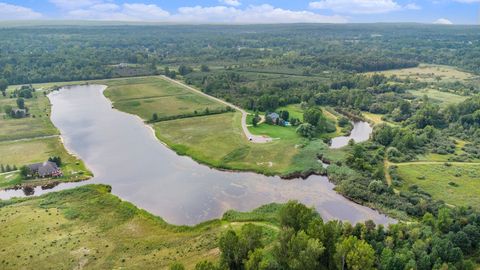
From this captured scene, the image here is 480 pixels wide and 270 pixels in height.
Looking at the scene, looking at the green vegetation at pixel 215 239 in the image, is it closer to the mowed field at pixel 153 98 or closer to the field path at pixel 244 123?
the field path at pixel 244 123

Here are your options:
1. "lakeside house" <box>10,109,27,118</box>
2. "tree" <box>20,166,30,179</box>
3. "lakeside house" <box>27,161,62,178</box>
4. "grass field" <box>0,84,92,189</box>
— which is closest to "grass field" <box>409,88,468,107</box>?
"grass field" <box>0,84,92,189</box>

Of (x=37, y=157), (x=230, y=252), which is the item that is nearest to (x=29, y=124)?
(x=37, y=157)

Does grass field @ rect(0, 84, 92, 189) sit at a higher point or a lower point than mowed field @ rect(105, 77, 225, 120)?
lower

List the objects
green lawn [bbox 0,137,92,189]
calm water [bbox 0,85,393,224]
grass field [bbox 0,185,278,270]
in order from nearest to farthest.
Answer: grass field [bbox 0,185,278,270]
calm water [bbox 0,85,393,224]
green lawn [bbox 0,137,92,189]

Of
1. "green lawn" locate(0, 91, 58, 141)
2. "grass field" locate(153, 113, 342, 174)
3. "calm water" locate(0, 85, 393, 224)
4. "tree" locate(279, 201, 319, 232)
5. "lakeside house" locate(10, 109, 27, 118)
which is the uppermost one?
"tree" locate(279, 201, 319, 232)

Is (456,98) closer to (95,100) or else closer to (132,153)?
(132,153)

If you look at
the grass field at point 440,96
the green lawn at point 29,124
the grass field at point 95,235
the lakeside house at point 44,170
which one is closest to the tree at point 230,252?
the grass field at point 95,235

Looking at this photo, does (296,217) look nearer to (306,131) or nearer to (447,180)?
(447,180)

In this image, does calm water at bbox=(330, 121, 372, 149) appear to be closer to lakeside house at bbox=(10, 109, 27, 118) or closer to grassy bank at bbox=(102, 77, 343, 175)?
grassy bank at bbox=(102, 77, 343, 175)
